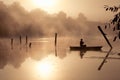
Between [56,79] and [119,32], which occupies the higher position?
[119,32]

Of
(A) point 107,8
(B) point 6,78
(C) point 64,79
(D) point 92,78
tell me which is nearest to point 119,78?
(D) point 92,78

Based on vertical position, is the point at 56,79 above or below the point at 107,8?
below

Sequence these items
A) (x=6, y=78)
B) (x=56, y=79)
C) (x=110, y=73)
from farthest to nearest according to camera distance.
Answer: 1. (x=110, y=73)
2. (x=6, y=78)
3. (x=56, y=79)

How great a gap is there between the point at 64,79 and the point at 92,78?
1563mm

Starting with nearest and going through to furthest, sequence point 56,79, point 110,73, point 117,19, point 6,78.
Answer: point 117,19, point 56,79, point 6,78, point 110,73

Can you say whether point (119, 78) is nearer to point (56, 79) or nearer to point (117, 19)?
point (56, 79)

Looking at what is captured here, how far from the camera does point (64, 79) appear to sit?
22.2 m

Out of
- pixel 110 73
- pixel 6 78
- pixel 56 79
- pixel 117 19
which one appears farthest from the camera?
pixel 110 73

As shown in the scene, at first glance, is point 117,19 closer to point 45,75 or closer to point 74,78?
point 74,78

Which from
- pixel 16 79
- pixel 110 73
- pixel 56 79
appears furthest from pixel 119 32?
pixel 110 73

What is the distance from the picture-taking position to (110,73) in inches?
995

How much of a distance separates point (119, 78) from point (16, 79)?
222 inches

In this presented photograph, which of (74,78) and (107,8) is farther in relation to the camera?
(74,78)

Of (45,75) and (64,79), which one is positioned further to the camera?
(45,75)
